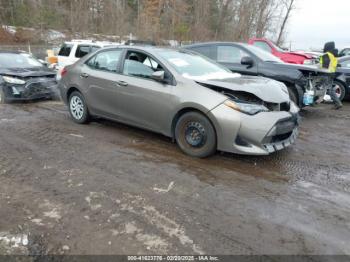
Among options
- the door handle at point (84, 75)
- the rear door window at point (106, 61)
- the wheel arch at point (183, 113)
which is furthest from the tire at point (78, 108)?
the wheel arch at point (183, 113)

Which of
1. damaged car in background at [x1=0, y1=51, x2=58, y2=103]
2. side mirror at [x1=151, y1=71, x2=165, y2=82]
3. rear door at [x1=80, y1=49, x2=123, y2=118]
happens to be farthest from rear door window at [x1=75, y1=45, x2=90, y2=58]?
side mirror at [x1=151, y1=71, x2=165, y2=82]

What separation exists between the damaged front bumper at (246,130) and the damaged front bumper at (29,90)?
6111 millimetres

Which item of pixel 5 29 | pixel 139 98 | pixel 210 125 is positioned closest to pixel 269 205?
pixel 210 125

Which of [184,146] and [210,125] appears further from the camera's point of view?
[184,146]

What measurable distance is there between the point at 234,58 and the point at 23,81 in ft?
18.3

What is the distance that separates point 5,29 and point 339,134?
A: 35.5 meters

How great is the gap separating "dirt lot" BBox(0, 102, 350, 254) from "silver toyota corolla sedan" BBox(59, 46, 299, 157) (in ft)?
1.17

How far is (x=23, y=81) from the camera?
28.9 ft

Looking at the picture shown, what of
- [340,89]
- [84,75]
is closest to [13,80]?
[84,75]

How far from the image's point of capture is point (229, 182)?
4.25 metres

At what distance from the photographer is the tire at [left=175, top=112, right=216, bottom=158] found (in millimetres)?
4809

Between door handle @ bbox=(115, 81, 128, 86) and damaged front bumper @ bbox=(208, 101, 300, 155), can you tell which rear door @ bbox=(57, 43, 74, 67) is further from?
damaged front bumper @ bbox=(208, 101, 300, 155)

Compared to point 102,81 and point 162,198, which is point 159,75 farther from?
point 162,198

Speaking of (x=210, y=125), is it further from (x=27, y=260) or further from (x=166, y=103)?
(x=27, y=260)
